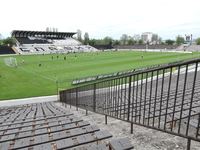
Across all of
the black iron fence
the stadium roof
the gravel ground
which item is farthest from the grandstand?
the gravel ground

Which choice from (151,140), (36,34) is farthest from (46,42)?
(151,140)

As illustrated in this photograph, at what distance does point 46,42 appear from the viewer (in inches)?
3944

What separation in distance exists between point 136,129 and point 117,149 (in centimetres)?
176

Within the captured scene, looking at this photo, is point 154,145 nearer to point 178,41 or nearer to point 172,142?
point 172,142

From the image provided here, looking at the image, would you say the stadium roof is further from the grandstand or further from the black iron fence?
the black iron fence

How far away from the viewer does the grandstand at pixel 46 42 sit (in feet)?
287

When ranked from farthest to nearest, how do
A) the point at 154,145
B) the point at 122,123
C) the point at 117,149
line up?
the point at 122,123
the point at 154,145
the point at 117,149

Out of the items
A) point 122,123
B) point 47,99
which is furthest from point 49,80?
point 122,123

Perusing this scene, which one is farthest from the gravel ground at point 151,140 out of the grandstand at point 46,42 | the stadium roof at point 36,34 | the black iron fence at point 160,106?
the stadium roof at point 36,34

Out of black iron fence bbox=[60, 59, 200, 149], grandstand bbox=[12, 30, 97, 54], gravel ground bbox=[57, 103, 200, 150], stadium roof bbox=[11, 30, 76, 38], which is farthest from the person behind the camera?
stadium roof bbox=[11, 30, 76, 38]

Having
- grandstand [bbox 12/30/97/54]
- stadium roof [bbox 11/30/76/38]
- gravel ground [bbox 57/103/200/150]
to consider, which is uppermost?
stadium roof [bbox 11/30/76/38]

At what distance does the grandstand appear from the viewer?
8744 centimetres

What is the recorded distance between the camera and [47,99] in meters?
17.0

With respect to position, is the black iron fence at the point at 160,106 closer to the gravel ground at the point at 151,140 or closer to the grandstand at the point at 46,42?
the gravel ground at the point at 151,140
